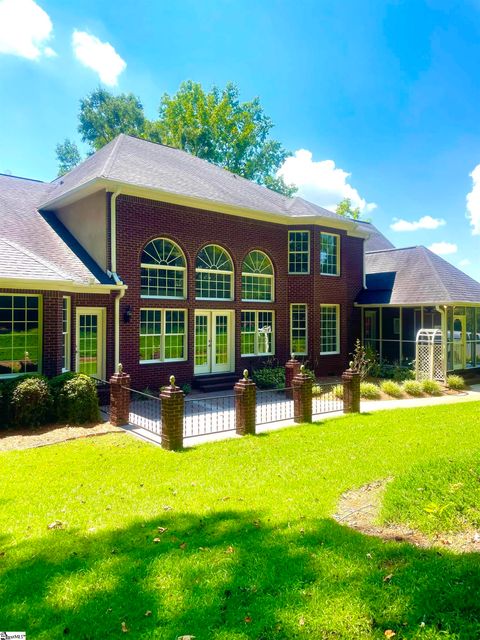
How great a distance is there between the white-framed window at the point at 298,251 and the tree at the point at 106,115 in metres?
23.1

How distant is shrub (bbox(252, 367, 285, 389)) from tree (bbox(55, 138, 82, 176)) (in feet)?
105

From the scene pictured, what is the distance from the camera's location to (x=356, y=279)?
65.0 ft

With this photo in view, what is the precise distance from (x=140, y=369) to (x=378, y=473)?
8502 mm

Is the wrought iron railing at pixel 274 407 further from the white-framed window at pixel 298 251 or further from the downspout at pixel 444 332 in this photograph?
the downspout at pixel 444 332

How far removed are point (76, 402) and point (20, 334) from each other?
2.43 m

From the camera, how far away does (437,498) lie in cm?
511

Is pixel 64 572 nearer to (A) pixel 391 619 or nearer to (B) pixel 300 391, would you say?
(A) pixel 391 619

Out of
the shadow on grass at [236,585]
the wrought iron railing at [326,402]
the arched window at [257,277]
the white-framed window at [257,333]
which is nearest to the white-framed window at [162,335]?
the white-framed window at [257,333]

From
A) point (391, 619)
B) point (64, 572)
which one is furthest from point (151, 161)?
point (391, 619)

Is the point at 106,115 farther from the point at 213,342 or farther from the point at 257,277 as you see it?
the point at 213,342

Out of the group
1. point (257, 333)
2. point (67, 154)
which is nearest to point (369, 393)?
point (257, 333)

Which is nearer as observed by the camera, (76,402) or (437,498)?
(437,498)

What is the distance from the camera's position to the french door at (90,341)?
12367mm

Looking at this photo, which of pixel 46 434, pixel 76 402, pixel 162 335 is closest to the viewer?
pixel 46 434
